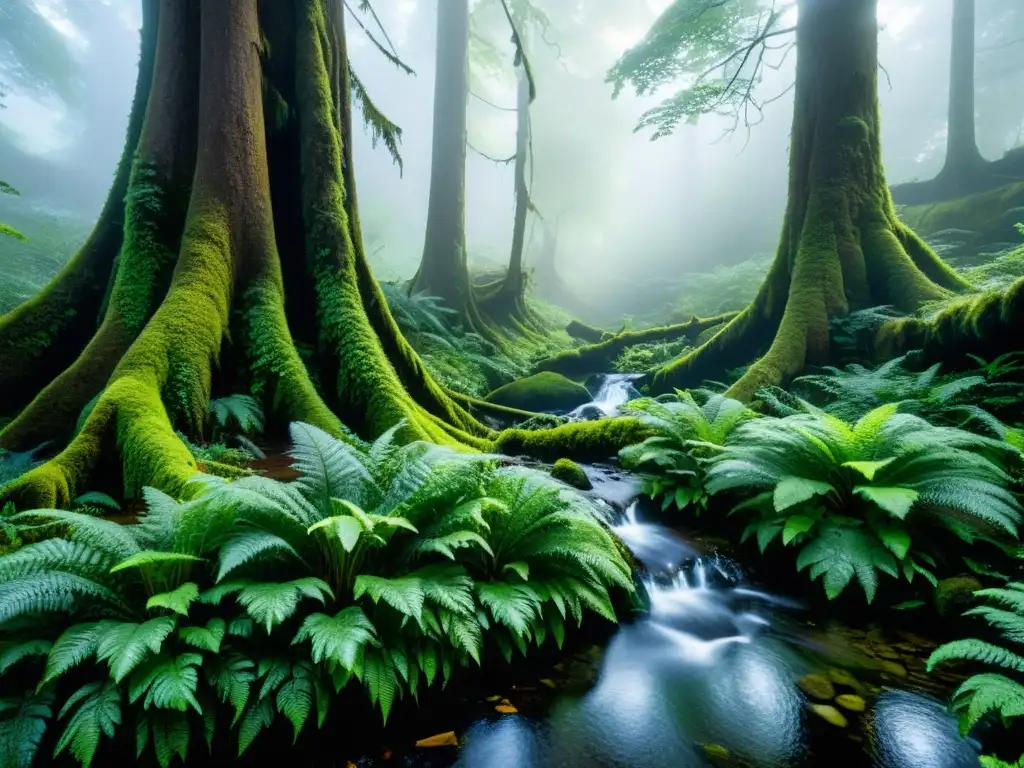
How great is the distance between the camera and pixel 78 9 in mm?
66812

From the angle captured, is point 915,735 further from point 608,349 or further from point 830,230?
point 608,349

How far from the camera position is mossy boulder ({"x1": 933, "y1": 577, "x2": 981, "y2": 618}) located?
3.12 meters

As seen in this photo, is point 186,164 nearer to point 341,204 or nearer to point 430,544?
point 341,204

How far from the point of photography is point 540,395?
10367mm

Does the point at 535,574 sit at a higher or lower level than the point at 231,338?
lower

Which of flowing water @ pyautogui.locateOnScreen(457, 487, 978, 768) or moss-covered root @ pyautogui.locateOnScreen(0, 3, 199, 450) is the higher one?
moss-covered root @ pyautogui.locateOnScreen(0, 3, 199, 450)

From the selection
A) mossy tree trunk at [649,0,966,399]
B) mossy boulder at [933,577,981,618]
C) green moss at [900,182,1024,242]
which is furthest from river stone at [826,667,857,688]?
green moss at [900,182,1024,242]

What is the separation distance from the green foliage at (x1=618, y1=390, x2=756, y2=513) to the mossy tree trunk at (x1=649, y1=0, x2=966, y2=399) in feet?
6.84

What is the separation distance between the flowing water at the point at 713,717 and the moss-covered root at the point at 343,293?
9.68 ft

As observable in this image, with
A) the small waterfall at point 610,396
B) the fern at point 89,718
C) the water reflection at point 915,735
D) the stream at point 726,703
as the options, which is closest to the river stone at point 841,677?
the stream at point 726,703

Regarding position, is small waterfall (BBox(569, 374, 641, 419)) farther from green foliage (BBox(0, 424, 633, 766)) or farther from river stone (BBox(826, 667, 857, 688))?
green foliage (BBox(0, 424, 633, 766))

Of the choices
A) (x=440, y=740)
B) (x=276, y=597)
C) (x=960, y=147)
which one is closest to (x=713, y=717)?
(x=440, y=740)

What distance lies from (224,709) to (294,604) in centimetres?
49

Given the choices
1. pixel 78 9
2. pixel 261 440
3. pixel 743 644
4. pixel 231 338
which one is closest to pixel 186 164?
pixel 231 338
